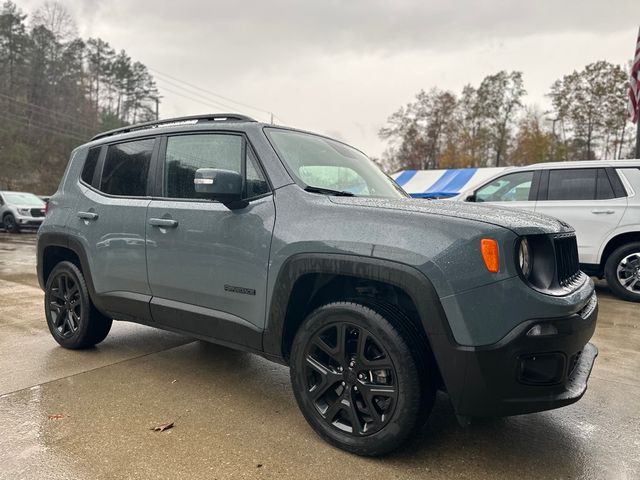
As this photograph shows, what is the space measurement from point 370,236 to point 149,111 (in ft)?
172

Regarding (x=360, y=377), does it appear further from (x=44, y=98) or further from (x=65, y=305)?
(x=44, y=98)

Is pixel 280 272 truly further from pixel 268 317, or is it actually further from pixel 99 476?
pixel 99 476

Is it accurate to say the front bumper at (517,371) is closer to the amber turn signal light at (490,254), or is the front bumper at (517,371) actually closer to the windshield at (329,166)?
the amber turn signal light at (490,254)

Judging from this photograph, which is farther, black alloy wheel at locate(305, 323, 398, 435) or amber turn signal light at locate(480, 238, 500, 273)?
black alloy wheel at locate(305, 323, 398, 435)

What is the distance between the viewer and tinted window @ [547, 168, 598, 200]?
7004 mm

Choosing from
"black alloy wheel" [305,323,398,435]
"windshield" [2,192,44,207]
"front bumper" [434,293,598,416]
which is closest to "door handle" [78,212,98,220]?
"black alloy wheel" [305,323,398,435]

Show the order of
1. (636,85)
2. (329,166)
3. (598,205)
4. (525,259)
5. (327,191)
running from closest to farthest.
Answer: (525,259)
(327,191)
(329,166)
(598,205)
(636,85)

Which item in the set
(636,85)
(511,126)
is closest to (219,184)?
(636,85)

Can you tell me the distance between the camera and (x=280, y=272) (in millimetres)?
2654

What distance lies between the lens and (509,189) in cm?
762

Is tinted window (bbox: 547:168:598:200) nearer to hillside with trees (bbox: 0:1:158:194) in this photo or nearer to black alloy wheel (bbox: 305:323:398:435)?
black alloy wheel (bbox: 305:323:398:435)

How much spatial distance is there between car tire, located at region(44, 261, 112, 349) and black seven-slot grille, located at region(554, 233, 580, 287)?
11.5 feet

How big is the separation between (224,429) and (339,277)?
111 cm

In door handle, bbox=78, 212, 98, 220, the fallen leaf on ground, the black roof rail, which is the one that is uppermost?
the black roof rail
